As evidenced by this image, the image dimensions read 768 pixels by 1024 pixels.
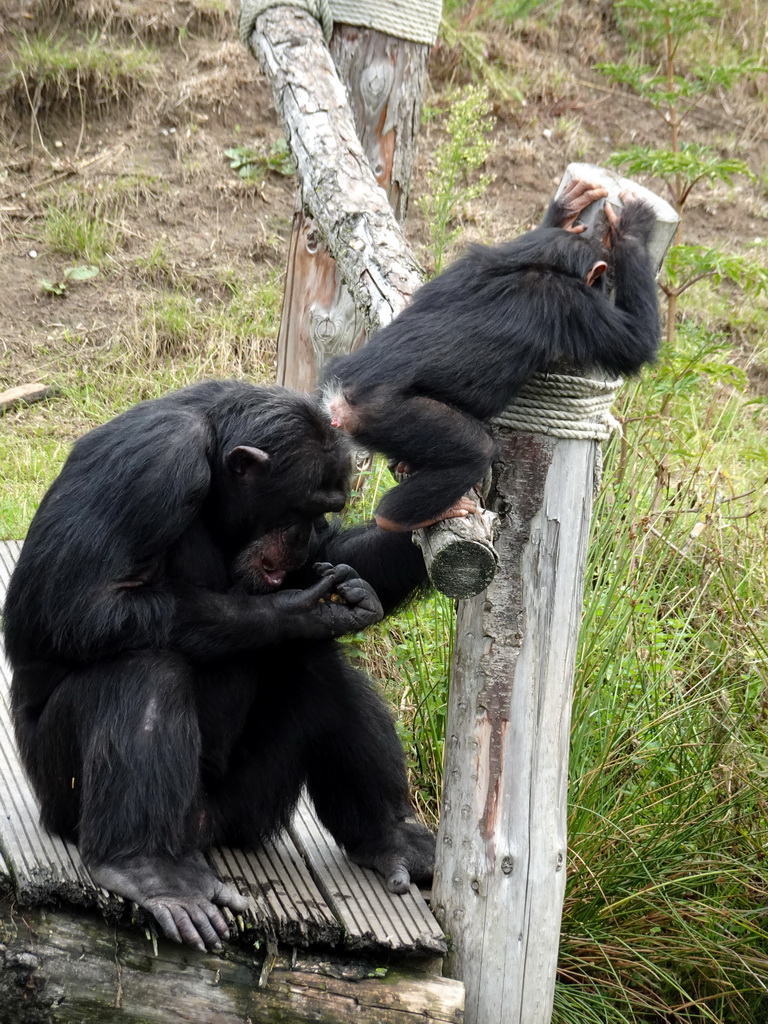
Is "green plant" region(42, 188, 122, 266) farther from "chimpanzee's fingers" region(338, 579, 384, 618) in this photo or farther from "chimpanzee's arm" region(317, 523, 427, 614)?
"chimpanzee's fingers" region(338, 579, 384, 618)

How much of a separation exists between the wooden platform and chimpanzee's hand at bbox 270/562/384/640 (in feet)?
2.42

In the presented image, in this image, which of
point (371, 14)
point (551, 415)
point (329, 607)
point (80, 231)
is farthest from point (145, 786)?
point (80, 231)

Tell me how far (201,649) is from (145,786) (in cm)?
40

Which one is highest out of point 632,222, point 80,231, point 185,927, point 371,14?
point 371,14

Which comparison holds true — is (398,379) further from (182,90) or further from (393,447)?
(182,90)

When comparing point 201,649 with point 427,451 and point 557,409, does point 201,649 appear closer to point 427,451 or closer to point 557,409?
point 427,451

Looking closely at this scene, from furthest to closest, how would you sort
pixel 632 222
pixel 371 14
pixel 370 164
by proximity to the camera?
pixel 370 164
pixel 371 14
pixel 632 222

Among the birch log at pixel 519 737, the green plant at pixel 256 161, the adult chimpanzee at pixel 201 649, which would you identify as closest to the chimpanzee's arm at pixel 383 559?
the adult chimpanzee at pixel 201 649

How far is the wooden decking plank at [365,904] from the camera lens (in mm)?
3209

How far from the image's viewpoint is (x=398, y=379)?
3.13m

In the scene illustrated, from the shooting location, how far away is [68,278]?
340 inches

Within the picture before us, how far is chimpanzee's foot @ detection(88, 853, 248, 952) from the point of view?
3.01m

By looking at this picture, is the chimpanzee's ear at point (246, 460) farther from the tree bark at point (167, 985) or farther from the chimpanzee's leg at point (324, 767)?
the tree bark at point (167, 985)

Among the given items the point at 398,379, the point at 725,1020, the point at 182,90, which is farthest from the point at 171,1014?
the point at 182,90
